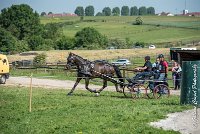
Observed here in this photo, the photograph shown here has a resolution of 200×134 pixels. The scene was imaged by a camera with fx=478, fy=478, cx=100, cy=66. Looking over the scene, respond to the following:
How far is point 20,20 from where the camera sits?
322 ft

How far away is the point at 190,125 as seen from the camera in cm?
1279

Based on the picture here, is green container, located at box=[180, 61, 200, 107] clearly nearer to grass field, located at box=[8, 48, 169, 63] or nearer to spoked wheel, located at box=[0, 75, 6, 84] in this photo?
spoked wheel, located at box=[0, 75, 6, 84]

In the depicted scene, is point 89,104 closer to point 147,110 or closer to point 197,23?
point 147,110

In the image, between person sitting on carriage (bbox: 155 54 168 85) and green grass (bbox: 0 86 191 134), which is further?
person sitting on carriage (bbox: 155 54 168 85)

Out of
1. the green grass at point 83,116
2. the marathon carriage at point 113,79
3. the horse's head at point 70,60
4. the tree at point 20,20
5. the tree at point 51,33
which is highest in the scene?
the tree at point 20,20

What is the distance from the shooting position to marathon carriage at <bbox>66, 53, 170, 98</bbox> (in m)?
19.9

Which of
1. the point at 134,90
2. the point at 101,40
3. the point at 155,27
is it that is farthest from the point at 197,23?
the point at 134,90

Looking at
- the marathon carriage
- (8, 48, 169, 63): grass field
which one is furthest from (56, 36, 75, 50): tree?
the marathon carriage

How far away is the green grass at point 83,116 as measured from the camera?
42.2 feet

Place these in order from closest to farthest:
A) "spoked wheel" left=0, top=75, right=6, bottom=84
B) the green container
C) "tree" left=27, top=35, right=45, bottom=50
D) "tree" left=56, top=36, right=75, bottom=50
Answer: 1. the green container
2. "spoked wheel" left=0, top=75, right=6, bottom=84
3. "tree" left=27, top=35, right=45, bottom=50
4. "tree" left=56, top=36, right=75, bottom=50

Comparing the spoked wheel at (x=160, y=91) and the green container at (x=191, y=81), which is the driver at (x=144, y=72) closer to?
the spoked wheel at (x=160, y=91)

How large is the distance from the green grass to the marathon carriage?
90.5 inches

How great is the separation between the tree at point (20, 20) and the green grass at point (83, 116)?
262 feet

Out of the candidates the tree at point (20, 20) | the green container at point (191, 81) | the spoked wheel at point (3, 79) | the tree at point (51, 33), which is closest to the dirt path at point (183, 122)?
the green container at point (191, 81)
